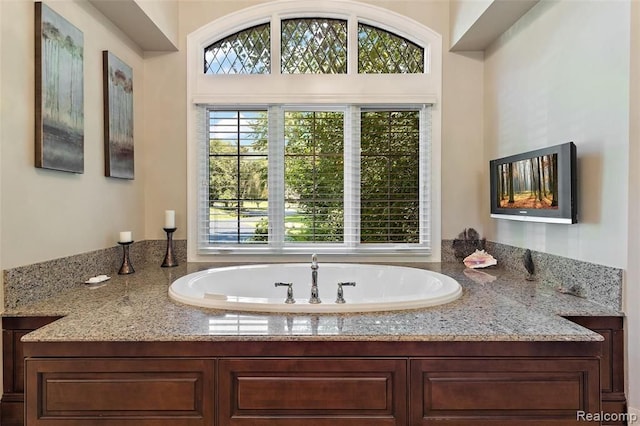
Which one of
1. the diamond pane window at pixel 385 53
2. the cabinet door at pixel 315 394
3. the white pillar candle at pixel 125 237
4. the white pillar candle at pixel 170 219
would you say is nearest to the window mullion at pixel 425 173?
the diamond pane window at pixel 385 53

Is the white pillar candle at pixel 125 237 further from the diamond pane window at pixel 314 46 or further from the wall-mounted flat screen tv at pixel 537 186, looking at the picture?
the wall-mounted flat screen tv at pixel 537 186

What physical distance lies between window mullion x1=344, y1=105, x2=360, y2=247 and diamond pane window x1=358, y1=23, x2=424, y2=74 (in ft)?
1.31

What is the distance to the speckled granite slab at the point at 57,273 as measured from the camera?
164 centimetres

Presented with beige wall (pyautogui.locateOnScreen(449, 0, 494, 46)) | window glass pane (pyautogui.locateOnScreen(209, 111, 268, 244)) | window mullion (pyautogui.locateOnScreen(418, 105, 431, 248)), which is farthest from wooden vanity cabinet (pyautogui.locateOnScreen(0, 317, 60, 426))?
beige wall (pyautogui.locateOnScreen(449, 0, 494, 46))

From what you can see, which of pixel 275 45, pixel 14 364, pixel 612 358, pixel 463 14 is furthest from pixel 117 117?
pixel 612 358

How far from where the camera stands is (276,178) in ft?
9.53

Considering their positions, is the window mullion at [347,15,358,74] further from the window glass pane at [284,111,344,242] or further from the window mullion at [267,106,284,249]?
the window mullion at [267,106,284,249]

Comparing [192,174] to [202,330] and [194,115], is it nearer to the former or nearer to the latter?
[194,115]

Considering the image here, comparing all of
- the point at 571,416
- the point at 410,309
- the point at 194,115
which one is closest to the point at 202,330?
the point at 410,309

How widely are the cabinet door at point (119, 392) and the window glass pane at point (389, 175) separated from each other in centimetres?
184

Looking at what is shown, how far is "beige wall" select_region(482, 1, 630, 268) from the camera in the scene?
1601 millimetres

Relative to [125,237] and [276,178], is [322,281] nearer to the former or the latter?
[276,178]

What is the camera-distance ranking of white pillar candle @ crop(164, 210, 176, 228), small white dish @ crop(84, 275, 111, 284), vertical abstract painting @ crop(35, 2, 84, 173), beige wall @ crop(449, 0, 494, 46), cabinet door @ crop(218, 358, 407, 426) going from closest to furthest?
cabinet door @ crop(218, 358, 407, 426) → vertical abstract painting @ crop(35, 2, 84, 173) → small white dish @ crop(84, 275, 111, 284) → beige wall @ crop(449, 0, 494, 46) → white pillar candle @ crop(164, 210, 176, 228)

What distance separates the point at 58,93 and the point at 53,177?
44cm
